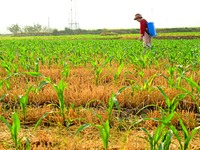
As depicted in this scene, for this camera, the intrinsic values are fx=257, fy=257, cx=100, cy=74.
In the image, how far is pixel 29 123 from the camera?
2.72 meters

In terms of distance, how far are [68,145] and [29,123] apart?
0.84 m

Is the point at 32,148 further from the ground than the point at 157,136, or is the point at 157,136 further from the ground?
the point at 157,136

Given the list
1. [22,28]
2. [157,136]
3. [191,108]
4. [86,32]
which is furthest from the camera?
[22,28]

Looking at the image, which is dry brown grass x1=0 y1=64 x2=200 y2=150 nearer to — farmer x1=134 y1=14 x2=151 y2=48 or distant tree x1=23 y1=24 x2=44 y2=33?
farmer x1=134 y1=14 x2=151 y2=48

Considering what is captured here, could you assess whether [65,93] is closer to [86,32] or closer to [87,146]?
[87,146]

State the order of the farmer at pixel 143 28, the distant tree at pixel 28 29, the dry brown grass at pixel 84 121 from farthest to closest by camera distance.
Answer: the distant tree at pixel 28 29 → the farmer at pixel 143 28 → the dry brown grass at pixel 84 121

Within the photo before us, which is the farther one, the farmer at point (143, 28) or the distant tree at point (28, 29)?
the distant tree at point (28, 29)

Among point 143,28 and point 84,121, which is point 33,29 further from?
point 84,121

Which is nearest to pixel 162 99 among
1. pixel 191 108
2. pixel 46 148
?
pixel 191 108

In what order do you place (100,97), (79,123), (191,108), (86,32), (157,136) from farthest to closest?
(86,32)
(100,97)
(191,108)
(79,123)
(157,136)

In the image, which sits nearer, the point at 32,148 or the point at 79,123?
the point at 32,148

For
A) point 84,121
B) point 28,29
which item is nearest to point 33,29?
point 28,29

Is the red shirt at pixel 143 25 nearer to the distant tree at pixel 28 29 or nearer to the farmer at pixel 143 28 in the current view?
the farmer at pixel 143 28

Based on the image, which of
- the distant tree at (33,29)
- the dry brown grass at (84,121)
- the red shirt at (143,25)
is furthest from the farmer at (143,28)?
the distant tree at (33,29)
